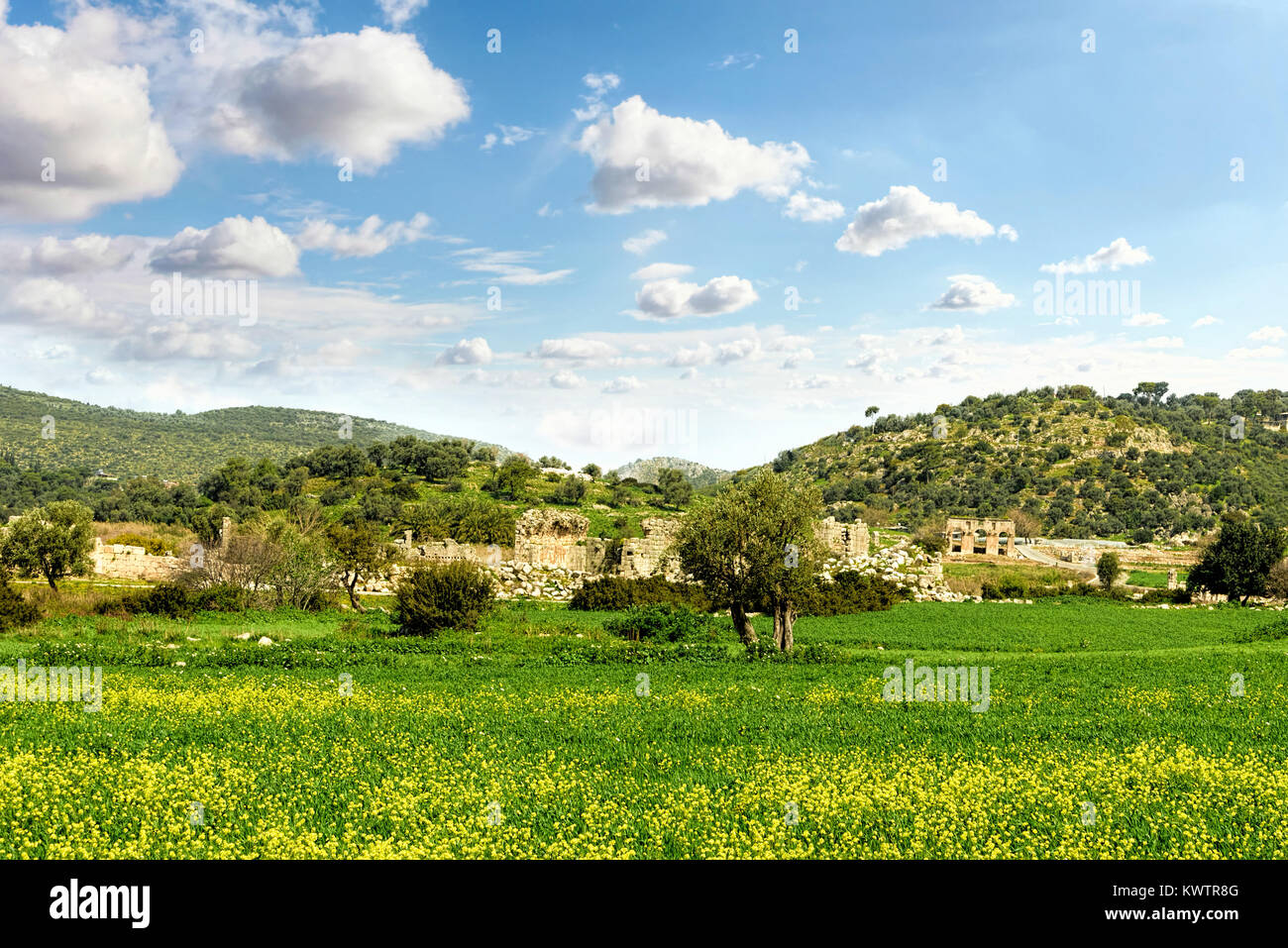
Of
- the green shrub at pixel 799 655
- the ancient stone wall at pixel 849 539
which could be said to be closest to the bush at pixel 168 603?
the green shrub at pixel 799 655

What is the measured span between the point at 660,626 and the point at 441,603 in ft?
26.9

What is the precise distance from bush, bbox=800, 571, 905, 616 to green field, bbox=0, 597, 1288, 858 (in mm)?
16737

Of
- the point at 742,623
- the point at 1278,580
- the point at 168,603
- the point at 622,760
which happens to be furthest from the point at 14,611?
the point at 1278,580

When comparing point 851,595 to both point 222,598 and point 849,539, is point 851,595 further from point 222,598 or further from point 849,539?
point 222,598

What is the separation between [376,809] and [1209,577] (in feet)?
179

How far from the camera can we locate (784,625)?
28453 millimetres

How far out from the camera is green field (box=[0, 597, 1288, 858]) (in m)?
9.43

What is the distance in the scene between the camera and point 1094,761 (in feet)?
42.0

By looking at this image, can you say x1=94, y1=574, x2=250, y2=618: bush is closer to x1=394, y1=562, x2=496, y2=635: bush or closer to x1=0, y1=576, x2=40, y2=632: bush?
x1=0, y1=576, x2=40, y2=632: bush

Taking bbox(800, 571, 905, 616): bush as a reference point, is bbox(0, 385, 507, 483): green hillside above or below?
above

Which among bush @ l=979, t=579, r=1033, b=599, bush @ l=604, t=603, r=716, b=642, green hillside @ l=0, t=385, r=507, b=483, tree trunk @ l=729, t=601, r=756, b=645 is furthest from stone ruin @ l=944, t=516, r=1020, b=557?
green hillside @ l=0, t=385, r=507, b=483

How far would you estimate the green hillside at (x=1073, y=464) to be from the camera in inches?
4104
